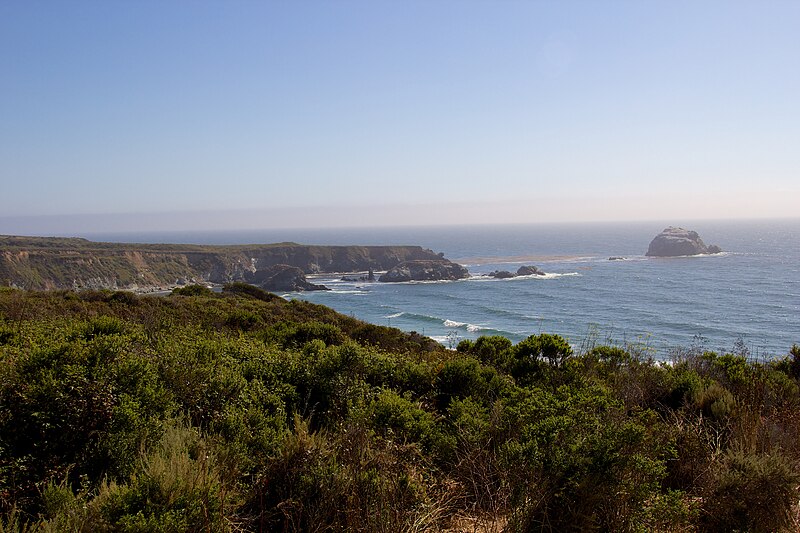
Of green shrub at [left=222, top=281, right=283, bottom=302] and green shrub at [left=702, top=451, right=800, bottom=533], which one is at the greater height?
green shrub at [left=702, top=451, right=800, bottom=533]

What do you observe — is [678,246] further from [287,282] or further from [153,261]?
[153,261]

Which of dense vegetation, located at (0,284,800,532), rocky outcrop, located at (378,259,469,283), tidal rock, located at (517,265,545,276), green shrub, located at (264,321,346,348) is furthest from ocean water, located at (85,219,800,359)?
dense vegetation, located at (0,284,800,532)

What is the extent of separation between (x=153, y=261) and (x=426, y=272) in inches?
1964

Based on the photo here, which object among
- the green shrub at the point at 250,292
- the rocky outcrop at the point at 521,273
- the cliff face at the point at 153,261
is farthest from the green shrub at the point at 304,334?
the rocky outcrop at the point at 521,273

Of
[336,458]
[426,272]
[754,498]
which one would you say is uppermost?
[336,458]

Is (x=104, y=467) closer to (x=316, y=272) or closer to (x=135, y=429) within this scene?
(x=135, y=429)

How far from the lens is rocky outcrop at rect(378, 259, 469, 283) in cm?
8444

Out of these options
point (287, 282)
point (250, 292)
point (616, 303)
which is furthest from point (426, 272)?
point (250, 292)

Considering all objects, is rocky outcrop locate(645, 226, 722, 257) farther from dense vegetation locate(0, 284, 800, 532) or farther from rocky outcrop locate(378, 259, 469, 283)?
dense vegetation locate(0, 284, 800, 532)

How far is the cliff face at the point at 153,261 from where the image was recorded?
2576 inches

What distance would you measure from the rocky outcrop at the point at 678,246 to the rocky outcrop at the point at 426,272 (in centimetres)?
5373

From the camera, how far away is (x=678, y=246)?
106625 millimetres

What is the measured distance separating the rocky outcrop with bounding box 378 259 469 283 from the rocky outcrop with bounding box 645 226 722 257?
176 ft

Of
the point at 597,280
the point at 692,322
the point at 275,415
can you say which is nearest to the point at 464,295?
the point at 597,280
